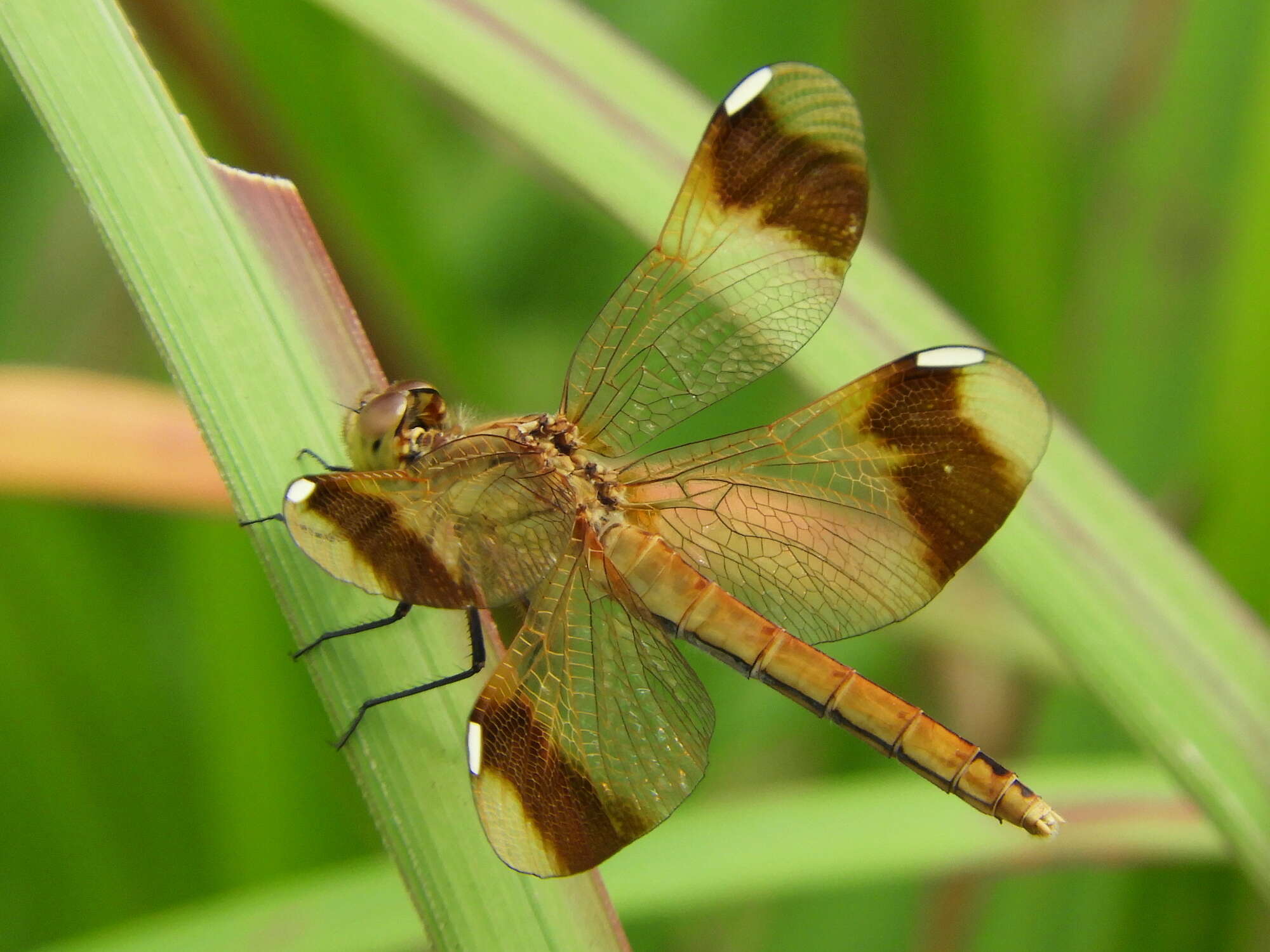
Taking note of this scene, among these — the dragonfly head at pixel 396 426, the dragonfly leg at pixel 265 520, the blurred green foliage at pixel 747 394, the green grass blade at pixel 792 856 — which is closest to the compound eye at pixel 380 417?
the dragonfly head at pixel 396 426

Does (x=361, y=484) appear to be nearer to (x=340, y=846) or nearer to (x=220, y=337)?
(x=220, y=337)

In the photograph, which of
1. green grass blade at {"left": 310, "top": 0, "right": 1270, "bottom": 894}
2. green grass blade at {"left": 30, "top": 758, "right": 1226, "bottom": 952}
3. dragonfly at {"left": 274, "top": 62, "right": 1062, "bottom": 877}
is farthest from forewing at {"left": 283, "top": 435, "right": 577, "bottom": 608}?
green grass blade at {"left": 30, "top": 758, "right": 1226, "bottom": 952}

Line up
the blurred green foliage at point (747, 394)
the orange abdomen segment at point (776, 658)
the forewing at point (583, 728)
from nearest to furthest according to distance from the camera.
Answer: the forewing at point (583, 728) < the orange abdomen segment at point (776, 658) < the blurred green foliage at point (747, 394)

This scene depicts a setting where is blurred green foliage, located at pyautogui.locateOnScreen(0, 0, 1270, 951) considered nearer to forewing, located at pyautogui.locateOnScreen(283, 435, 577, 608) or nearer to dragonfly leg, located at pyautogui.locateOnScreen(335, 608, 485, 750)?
forewing, located at pyautogui.locateOnScreen(283, 435, 577, 608)

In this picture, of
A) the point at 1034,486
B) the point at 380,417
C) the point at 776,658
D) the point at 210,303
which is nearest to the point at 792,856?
the point at 776,658

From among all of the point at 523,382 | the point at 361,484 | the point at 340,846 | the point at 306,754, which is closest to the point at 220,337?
the point at 361,484

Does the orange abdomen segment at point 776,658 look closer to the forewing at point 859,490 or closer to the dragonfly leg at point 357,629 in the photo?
the forewing at point 859,490
